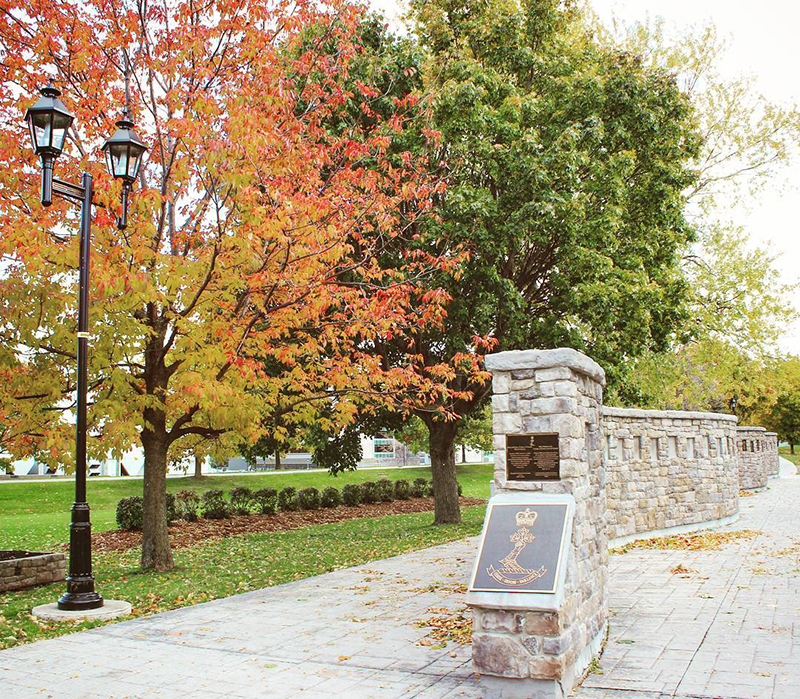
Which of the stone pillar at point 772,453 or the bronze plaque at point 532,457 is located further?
the stone pillar at point 772,453

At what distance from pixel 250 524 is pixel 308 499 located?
11.6 ft

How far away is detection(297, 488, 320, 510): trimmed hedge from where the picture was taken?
2261cm

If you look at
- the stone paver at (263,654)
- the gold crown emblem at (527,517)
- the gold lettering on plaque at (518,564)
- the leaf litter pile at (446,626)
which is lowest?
the leaf litter pile at (446,626)

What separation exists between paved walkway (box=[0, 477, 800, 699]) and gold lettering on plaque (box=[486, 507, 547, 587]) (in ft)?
3.06

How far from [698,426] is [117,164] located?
13.5 metres

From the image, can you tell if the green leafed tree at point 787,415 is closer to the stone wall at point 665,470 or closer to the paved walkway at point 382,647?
the stone wall at point 665,470

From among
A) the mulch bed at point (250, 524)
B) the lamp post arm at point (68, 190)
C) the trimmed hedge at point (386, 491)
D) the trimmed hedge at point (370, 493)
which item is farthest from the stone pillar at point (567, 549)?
the trimmed hedge at point (386, 491)

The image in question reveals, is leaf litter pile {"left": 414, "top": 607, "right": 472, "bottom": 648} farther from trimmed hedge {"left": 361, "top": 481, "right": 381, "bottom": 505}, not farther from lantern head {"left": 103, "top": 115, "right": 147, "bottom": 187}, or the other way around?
trimmed hedge {"left": 361, "top": 481, "right": 381, "bottom": 505}

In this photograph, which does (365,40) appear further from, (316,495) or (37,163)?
(316,495)

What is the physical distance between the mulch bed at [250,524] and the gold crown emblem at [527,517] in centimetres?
1119

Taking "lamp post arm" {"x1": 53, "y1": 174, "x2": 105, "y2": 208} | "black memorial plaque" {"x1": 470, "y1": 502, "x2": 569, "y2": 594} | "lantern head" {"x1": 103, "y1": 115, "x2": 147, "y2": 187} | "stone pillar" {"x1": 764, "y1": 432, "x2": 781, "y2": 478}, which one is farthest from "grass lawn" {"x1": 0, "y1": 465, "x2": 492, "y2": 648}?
"stone pillar" {"x1": 764, "y1": 432, "x2": 781, "y2": 478}

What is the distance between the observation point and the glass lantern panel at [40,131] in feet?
26.9

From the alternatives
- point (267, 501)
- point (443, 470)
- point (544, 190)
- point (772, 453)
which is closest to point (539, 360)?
point (544, 190)

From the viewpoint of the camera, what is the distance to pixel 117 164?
876 centimetres
